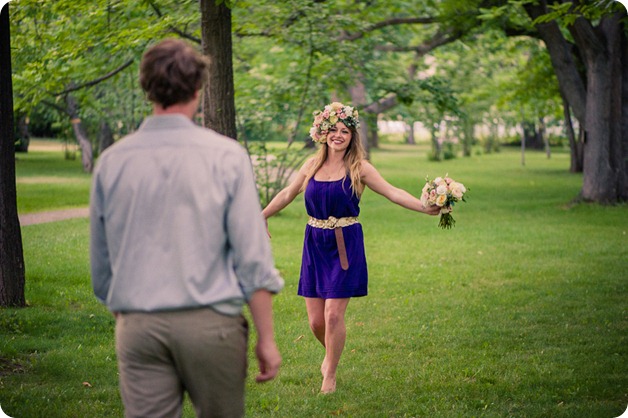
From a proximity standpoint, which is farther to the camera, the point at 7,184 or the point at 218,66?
the point at 218,66

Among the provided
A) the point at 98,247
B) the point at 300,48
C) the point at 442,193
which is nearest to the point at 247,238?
the point at 98,247

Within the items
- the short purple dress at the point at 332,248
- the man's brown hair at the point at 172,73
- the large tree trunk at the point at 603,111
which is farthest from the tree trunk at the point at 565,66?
the man's brown hair at the point at 172,73

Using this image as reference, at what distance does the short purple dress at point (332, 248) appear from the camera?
6805 millimetres

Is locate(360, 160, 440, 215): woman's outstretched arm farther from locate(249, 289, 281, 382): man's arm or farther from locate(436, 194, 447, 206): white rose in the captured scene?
locate(249, 289, 281, 382): man's arm

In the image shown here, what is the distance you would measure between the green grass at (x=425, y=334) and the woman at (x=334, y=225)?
570mm

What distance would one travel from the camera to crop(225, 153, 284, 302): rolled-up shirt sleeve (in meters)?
3.18

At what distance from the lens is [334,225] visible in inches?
270

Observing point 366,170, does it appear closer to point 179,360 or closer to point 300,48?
point 179,360

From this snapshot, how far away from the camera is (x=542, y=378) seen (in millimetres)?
7332

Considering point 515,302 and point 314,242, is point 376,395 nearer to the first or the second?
point 314,242

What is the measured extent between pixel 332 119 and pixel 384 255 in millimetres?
8521

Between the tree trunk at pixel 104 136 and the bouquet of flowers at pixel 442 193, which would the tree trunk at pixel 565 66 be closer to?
the bouquet of flowers at pixel 442 193

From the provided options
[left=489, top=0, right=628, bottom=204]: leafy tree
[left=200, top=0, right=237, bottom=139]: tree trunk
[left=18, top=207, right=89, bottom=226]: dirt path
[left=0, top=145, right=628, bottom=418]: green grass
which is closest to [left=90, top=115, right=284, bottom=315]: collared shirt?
[left=0, top=145, right=628, bottom=418]: green grass

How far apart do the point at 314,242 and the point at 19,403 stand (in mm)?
2466
